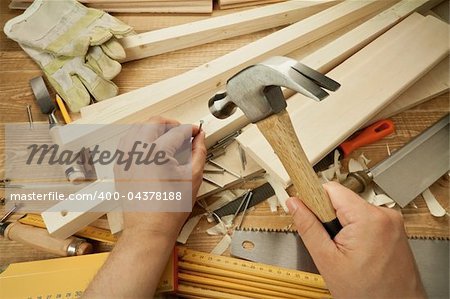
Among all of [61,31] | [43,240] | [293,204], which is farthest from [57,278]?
[61,31]

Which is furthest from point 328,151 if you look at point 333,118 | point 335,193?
point 335,193

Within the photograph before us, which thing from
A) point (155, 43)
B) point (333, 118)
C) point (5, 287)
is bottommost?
point (5, 287)

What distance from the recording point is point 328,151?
1055 mm

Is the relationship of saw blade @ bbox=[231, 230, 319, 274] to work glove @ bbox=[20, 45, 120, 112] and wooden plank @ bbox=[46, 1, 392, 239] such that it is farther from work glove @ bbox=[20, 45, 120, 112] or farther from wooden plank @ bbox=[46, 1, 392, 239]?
work glove @ bbox=[20, 45, 120, 112]

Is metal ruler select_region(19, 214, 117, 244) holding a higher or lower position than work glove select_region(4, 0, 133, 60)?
lower

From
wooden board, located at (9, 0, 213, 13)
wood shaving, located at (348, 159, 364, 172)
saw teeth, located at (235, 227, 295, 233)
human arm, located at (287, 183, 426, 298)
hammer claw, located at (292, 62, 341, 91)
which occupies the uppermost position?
hammer claw, located at (292, 62, 341, 91)

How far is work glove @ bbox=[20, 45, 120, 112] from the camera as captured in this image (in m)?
1.19

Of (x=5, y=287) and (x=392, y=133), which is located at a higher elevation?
(x=392, y=133)

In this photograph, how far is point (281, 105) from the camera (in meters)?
0.77

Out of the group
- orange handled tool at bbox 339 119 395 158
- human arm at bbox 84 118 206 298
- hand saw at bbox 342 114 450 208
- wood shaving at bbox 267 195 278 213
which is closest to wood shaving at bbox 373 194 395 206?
hand saw at bbox 342 114 450 208

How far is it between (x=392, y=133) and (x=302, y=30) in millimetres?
446

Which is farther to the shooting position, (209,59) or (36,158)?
(209,59)

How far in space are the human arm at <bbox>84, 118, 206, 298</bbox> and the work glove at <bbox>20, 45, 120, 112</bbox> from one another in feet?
1.29

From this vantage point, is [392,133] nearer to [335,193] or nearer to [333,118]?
[333,118]
